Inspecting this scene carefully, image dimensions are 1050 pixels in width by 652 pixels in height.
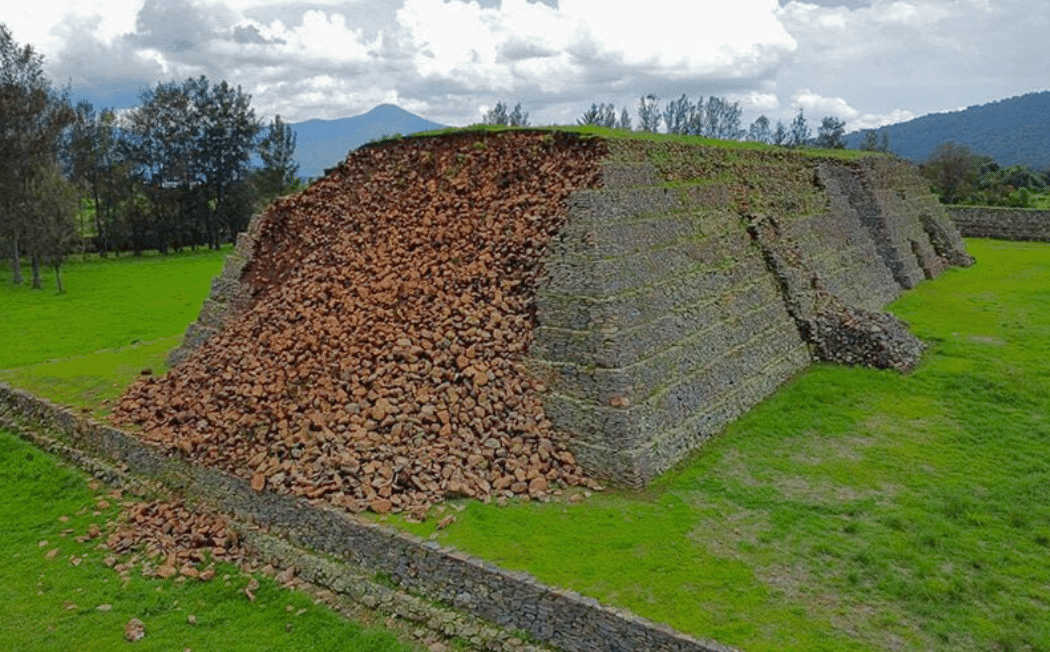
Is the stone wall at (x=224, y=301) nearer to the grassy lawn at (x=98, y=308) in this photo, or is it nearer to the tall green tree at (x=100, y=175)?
the grassy lawn at (x=98, y=308)

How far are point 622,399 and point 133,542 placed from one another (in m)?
8.26

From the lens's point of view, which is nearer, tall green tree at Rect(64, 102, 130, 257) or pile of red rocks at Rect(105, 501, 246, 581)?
pile of red rocks at Rect(105, 501, 246, 581)

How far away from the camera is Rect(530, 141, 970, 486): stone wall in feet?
38.9

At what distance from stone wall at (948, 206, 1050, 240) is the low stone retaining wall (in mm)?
38617

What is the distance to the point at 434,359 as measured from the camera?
1273 centimetres

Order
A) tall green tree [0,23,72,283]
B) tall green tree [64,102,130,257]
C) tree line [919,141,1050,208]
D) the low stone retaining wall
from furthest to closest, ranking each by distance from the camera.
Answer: tall green tree [64,102,130,257] → tree line [919,141,1050,208] → tall green tree [0,23,72,283] → the low stone retaining wall

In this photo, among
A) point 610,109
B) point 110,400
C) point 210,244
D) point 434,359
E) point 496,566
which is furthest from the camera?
point 610,109

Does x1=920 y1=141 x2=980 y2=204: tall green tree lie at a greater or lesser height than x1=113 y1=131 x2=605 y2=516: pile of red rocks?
greater

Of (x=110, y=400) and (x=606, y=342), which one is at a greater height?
(x=606, y=342)

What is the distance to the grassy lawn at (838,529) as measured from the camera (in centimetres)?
837

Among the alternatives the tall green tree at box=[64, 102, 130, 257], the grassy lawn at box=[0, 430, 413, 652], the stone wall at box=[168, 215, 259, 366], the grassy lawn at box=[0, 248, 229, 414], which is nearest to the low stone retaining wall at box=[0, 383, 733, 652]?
the grassy lawn at box=[0, 430, 413, 652]

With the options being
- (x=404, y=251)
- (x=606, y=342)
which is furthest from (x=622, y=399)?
(x=404, y=251)

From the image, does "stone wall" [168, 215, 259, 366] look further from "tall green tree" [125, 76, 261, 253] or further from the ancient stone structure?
"tall green tree" [125, 76, 261, 253]

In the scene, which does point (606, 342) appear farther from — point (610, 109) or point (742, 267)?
point (610, 109)
